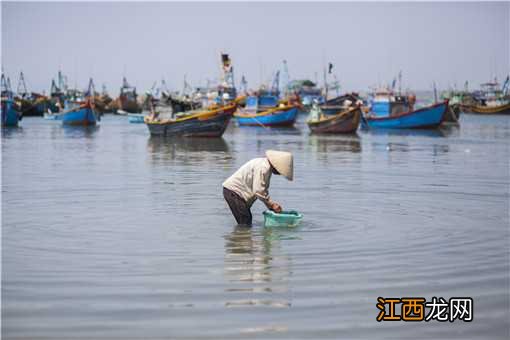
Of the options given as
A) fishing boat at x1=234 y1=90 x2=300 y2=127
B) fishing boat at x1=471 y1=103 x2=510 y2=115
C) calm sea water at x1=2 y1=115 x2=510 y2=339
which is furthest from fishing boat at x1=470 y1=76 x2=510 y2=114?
calm sea water at x1=2 y1=115 x2=510 y2=339

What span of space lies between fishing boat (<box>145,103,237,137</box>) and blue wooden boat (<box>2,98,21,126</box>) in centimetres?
1898

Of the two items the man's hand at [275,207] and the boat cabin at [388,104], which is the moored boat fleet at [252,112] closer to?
the boat cabin at [388,104]

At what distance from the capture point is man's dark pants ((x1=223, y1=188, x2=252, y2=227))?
9923 mm

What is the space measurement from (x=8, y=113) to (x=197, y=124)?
2140 centimetres

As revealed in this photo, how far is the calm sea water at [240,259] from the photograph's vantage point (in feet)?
20.3

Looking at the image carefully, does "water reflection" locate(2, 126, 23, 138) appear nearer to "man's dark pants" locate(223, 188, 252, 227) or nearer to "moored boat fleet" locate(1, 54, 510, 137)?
A: "moored boat fleet" locate(1, 54, 510, 137)

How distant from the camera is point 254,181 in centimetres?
955

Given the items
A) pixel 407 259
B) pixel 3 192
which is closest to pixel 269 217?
pixel 407 259

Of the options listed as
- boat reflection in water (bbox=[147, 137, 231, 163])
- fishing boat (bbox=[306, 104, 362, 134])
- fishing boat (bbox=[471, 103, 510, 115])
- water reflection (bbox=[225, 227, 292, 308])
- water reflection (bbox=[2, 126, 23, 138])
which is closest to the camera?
water reflection (bbox=[225, 227, 292, 308])

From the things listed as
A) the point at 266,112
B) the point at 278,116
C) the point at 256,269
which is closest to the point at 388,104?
the point at 278,116

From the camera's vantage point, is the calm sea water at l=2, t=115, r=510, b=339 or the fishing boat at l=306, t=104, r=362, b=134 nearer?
the calm sea water at l=2, t=115, r=510, b=339

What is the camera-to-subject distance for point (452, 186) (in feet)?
55.1

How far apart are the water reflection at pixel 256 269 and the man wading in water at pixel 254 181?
0.32m

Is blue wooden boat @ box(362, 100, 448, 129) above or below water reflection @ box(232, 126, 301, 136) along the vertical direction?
above
